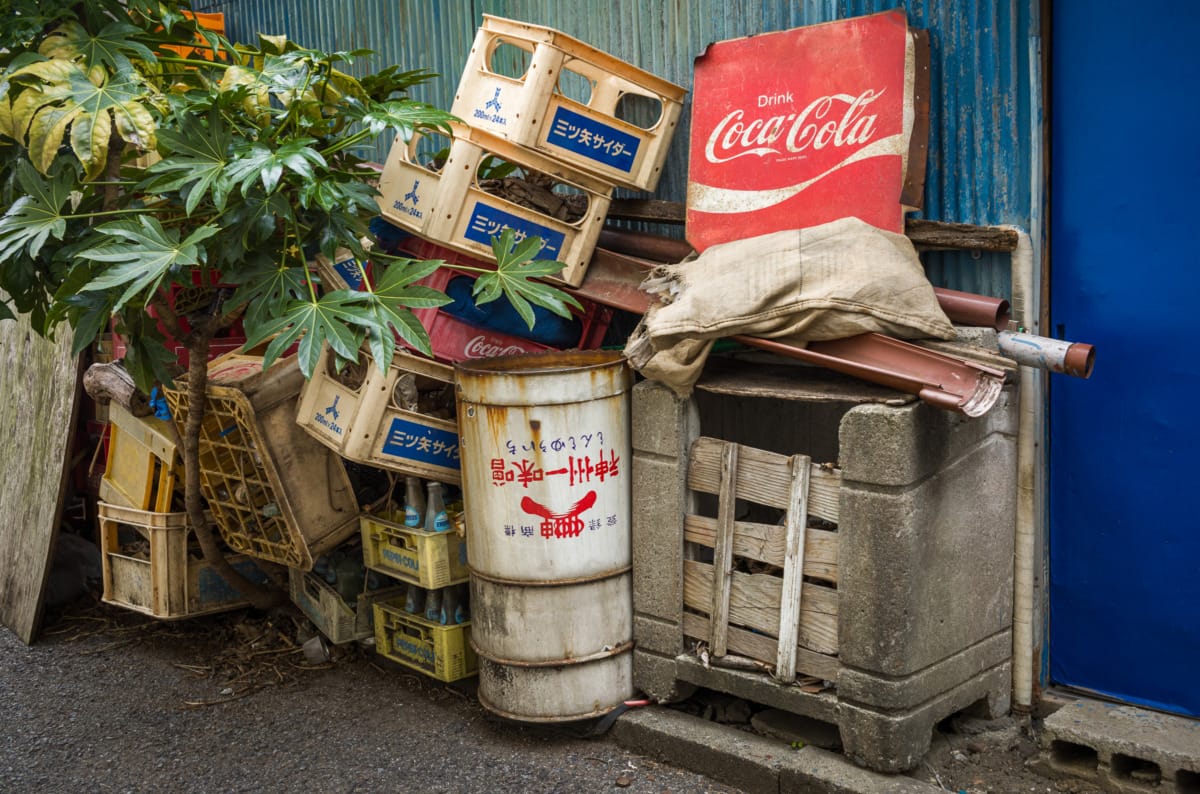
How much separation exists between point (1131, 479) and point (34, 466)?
6.36 meters

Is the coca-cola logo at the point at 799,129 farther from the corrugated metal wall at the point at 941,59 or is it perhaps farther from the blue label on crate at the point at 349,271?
the blue label on crate at the point at 349,271

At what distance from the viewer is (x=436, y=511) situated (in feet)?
18.0

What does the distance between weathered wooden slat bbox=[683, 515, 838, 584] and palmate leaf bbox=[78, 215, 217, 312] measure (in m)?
2.25

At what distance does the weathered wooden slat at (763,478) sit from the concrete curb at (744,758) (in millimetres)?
954

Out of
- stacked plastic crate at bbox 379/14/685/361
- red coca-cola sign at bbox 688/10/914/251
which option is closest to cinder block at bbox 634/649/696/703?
A: stacked plastic crate at bbox 379/14/685/361

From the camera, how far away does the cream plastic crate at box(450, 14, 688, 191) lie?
505 centimetres

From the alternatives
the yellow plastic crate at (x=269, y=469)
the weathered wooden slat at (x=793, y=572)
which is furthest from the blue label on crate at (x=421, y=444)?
the weathered wooden slat at (x=793, y=572)

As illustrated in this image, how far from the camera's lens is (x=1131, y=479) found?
4477 mm

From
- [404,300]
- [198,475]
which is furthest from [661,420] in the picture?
[198,475]

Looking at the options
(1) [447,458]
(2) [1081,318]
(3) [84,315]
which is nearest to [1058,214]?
(2) [1081,318]

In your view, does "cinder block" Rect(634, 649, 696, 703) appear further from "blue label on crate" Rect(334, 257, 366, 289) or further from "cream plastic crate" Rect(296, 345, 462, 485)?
"blue label on crate" Rect(334, 257, 366, 289)

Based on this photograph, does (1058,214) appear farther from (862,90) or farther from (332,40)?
(332,40)

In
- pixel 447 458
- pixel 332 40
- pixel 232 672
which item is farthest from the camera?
pixel 332 40

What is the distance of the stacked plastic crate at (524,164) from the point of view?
16.7ft
